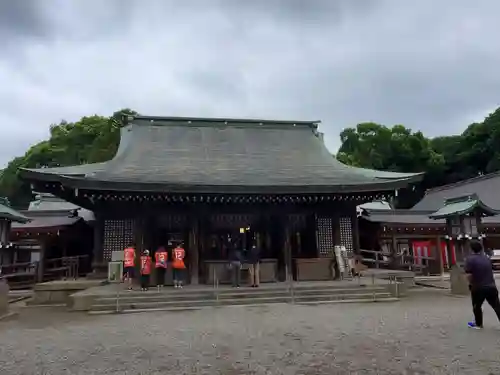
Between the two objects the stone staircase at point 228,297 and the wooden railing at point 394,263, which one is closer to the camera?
the stone staircase at point 228,297

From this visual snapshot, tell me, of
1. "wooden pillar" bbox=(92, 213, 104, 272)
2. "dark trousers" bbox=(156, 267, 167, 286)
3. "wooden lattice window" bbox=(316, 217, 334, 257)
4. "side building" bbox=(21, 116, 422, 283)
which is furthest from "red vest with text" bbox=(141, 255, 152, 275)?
"wooden lattice window" bbox=(316, 217, 334, 257)

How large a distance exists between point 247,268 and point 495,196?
2202cm

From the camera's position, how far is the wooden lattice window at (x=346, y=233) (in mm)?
16188

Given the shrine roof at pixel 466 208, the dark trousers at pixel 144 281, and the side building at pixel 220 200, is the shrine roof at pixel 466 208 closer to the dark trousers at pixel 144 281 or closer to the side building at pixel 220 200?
the side building at pixel 220 200

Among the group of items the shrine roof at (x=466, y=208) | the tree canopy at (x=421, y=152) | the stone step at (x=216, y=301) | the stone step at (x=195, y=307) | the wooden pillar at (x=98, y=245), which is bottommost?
the stone step at (x=195, y=307)

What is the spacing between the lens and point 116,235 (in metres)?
15.4

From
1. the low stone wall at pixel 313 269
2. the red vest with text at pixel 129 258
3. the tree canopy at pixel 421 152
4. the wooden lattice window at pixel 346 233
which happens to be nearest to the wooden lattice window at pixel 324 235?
the low stone wall at pixel 313 269

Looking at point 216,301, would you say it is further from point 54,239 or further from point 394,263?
point 394,263

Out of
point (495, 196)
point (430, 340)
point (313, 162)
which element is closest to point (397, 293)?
point (430, 340)

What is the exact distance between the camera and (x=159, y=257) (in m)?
12.6

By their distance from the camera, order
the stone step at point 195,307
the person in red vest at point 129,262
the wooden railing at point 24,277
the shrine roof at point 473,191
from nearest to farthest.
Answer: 1. the stone step at point 195,307
2. the person in red vest at point 129,262
3. the wooden railing at point 24,277
4. the shrine roof at point 473,191

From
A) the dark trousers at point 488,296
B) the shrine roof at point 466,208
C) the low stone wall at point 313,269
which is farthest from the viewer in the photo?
the low stone wall at point 313,269

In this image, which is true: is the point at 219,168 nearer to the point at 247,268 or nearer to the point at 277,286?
the point at 247,268

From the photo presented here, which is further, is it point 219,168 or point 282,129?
point 282,129
